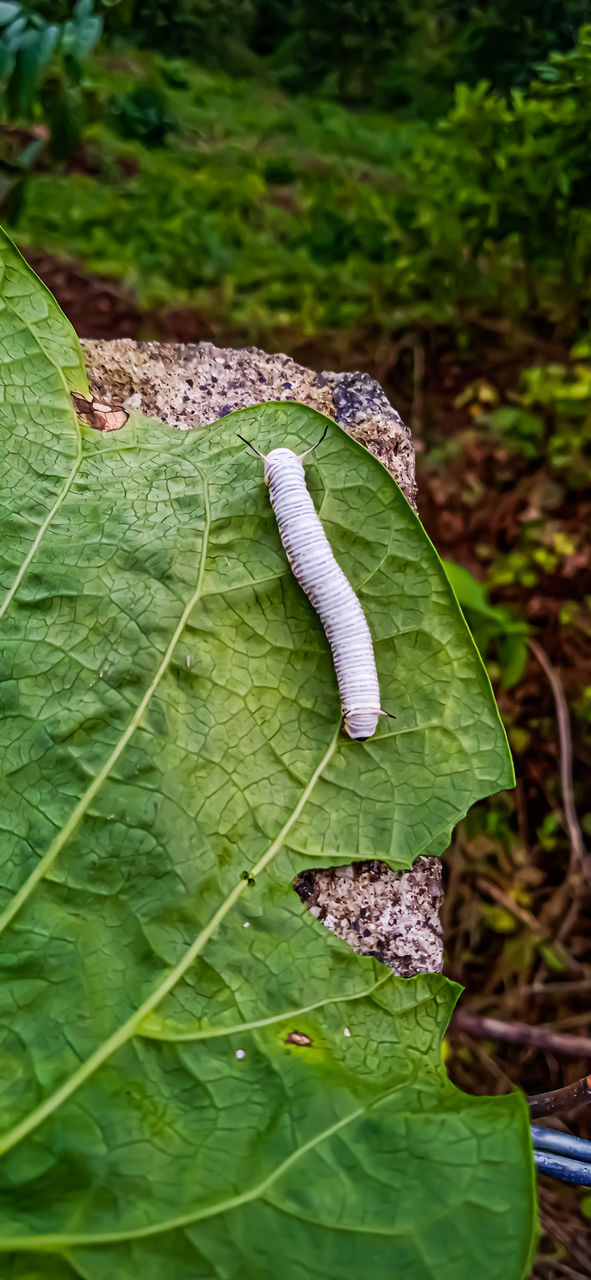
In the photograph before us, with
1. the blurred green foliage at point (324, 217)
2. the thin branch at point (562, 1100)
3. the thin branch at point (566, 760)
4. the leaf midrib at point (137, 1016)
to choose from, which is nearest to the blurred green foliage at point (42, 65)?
the blurred green foliage at point (324, 217)

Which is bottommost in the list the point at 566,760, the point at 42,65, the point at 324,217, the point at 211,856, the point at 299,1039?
the point at 566,760

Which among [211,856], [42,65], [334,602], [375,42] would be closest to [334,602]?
[334,602]

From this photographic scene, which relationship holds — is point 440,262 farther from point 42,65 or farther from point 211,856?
point 211,856

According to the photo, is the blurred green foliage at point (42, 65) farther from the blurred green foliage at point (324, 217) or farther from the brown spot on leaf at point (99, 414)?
the brown spot on leaf at point (99, 414)

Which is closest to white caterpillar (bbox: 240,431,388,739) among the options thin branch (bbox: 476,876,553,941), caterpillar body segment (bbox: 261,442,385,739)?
caterpillar body segment (bbox: 261,442,385,739)

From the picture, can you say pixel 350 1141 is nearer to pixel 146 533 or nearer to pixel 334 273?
pixel 146 533

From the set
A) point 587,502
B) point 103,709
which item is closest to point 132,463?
point 103,709
